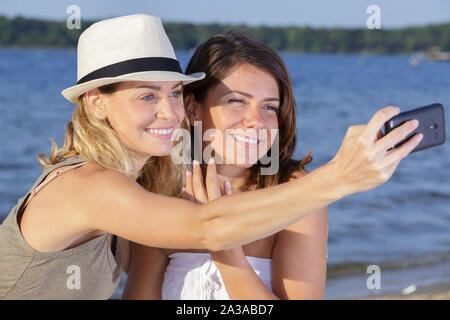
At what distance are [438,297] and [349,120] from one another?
1712 centimetres

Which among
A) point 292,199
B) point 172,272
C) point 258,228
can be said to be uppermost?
point 292,199

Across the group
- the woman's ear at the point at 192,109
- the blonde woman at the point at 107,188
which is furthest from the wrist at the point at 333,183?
the woman's ear at the point at 192,109

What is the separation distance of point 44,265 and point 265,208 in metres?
1.33

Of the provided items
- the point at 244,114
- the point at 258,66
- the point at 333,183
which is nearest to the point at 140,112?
the point at 244,114

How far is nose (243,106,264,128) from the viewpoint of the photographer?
3.31 meters

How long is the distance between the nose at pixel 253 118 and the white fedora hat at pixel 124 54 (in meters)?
0.34

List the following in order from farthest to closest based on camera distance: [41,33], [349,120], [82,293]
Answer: [41,33] < [349,120] < [82,293]

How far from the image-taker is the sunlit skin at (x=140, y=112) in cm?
302

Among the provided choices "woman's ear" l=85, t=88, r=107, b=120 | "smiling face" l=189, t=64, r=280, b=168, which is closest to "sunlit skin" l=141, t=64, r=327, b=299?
"smiling face" l=189, t=64, r=280, b=168

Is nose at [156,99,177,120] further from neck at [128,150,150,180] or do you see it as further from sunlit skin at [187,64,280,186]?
sunlit skin at [187,64,280,186]

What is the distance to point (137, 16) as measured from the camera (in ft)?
10.4

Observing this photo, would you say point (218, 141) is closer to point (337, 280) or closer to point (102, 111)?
point (102, 111)

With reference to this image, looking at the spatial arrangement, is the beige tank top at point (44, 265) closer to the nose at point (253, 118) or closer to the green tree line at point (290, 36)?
the nose at point (253, 118)

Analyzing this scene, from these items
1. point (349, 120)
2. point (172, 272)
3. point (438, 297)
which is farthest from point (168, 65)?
point (349, 120)
